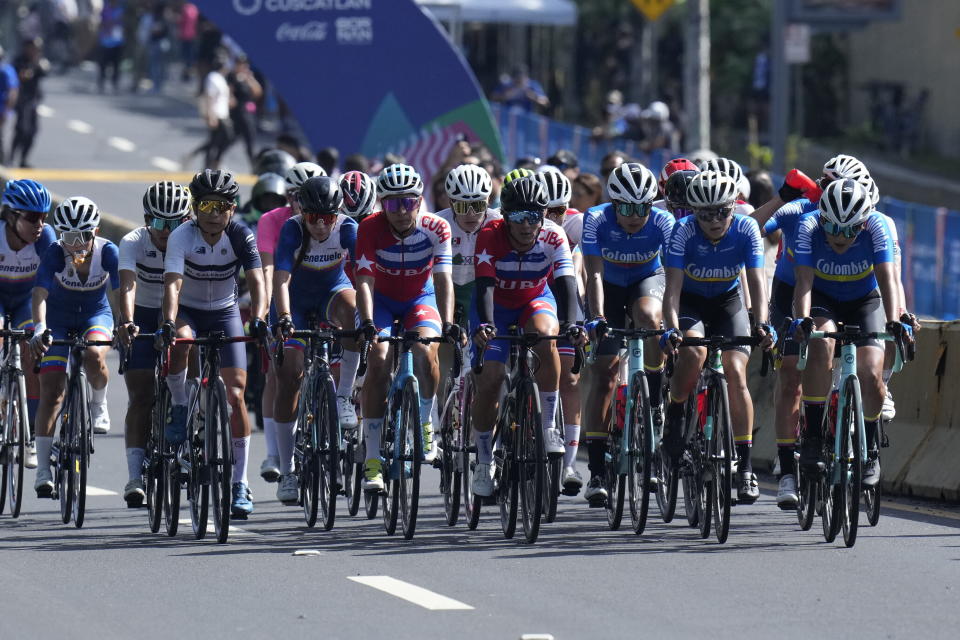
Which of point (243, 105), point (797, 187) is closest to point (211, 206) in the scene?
point (797, 187)

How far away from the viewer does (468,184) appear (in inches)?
487

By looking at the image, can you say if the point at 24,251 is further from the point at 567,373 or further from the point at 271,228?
the point at 567,373

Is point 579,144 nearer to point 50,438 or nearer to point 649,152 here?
point 649,152

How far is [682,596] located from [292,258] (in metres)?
3.56

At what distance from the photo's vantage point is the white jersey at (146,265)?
12141 mm

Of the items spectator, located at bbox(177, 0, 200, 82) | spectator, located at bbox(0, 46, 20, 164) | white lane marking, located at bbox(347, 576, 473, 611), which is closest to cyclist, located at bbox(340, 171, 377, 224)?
white lane marking, located at bbox(347, 576, 473, 611)

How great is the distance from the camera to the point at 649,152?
27.7m

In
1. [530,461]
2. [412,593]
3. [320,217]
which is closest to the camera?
[412,593]

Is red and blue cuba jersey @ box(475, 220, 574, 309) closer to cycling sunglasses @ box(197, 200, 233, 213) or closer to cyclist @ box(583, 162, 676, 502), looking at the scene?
cyclist @ box(583, 162, 676, 502)

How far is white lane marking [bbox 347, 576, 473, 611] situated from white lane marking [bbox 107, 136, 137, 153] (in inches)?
1116

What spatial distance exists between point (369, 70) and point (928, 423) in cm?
1204

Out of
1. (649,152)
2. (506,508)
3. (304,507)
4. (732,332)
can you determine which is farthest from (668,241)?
(649,152)

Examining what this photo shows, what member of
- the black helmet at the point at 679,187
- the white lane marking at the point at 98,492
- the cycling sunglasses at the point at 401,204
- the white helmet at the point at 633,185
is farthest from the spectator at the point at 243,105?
the cycling sunglasses at the point at 401,204

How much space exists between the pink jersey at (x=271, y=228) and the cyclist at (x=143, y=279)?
601mm
